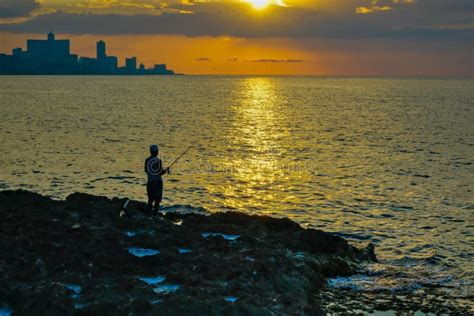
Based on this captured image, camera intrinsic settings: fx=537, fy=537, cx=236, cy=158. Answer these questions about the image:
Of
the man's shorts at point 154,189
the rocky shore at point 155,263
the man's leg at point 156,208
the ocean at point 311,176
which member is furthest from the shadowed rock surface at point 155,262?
the ocean at point 311,176

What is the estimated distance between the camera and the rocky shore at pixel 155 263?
10.5 meters

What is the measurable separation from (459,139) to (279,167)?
24002mm

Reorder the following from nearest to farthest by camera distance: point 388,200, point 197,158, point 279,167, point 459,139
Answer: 1. point 388,200
2. point 279,167
3. point 197,158
4. point 459,139

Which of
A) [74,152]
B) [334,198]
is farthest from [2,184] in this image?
[334,198]

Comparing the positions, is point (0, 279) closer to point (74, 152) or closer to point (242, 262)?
point (242, 262)

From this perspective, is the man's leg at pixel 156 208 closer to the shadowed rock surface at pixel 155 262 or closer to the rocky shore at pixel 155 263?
the shadowed rock surface at pixel 155 262

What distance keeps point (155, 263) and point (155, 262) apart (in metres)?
0.04

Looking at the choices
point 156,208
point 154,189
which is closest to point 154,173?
point 154,189

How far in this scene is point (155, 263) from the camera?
12656 mm

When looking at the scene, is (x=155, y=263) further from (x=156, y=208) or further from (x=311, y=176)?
(x=311, y=176)

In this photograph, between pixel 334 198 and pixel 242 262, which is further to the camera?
pixel 334 198

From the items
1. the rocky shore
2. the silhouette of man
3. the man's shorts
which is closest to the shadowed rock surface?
the rocky shore

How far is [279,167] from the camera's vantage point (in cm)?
3519

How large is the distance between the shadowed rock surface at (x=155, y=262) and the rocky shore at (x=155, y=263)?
24 millimetres
